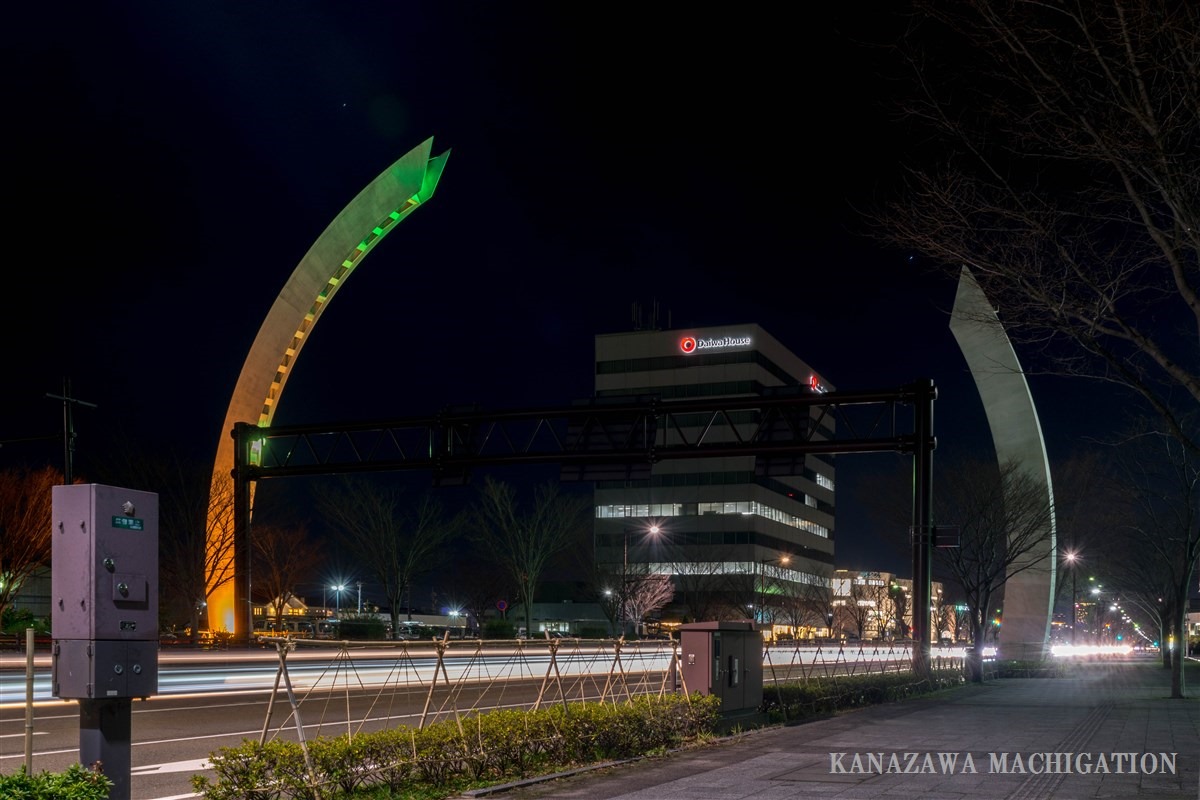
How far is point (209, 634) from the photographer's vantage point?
46.2 meters

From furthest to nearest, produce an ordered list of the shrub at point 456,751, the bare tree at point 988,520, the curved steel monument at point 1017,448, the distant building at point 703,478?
the distant building at point 703,478
the curved steel monument at point 1017,448
the bare tree at point 988,520
the shrub at point 456,751

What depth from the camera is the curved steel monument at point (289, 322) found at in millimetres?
52219

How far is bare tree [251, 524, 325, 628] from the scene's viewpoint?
74.2 m

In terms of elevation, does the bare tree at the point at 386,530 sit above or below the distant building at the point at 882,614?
above

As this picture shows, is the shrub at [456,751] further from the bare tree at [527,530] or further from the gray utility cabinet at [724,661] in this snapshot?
the bare tree at [527,530]

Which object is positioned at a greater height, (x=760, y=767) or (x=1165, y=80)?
(x=1165, y=80)

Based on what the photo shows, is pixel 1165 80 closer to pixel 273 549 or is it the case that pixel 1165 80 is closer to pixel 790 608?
pixel 273 549

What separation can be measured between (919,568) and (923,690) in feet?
12.1

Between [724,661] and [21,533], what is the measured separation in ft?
141

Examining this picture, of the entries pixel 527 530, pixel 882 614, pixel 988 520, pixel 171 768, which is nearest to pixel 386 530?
pixel 527 530

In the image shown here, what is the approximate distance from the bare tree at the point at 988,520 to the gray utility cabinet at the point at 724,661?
97.2 feet

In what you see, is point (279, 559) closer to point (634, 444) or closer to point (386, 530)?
point (386, 530)

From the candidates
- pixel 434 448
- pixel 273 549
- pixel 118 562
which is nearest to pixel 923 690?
pixel 434 448

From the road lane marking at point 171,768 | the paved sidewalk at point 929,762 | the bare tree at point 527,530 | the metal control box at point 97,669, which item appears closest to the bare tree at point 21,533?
the bare tree at point 527,530
